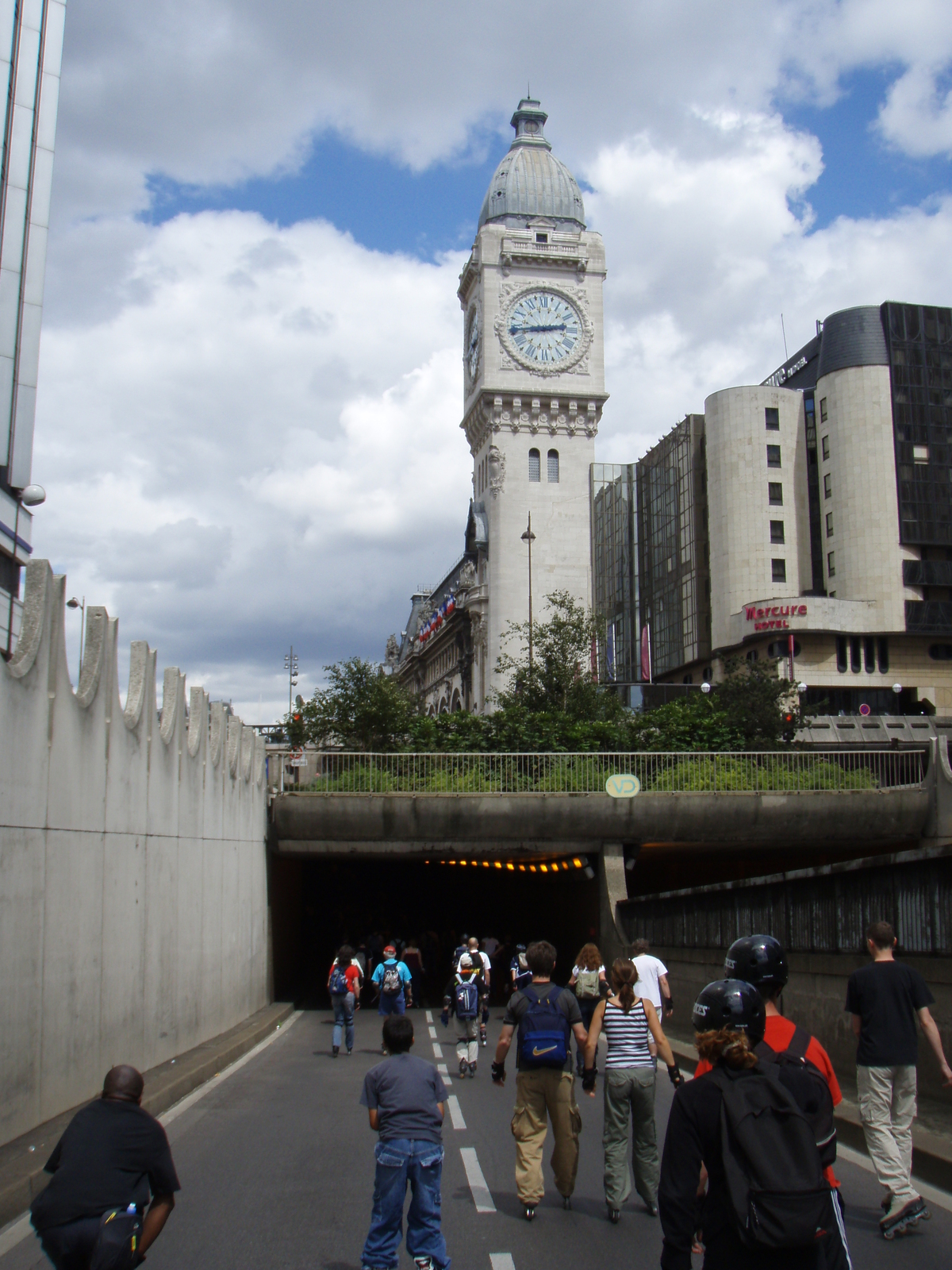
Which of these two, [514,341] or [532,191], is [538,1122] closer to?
[514,341]

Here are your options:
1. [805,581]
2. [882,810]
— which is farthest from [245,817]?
[805,581]

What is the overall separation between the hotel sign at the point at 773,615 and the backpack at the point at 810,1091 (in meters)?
71.9

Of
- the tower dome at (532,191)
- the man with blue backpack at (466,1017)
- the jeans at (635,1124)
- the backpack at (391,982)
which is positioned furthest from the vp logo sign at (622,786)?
the tower dome at (532,191)

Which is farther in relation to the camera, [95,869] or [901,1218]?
[95,869]

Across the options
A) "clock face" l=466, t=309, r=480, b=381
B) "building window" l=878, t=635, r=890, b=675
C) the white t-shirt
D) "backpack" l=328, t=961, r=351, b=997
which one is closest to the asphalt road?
the white t-shirt

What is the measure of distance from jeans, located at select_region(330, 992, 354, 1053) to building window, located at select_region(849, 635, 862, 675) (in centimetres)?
6173

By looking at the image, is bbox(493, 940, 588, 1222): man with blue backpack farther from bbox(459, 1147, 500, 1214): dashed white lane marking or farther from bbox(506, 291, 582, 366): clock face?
bbox(506, 291, 582, 366): clock face

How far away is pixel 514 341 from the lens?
8750 centimetres

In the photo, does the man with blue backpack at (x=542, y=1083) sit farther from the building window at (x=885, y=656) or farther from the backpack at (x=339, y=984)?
the building window at (x=885, y=656)

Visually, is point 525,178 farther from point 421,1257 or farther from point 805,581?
point 421,1257

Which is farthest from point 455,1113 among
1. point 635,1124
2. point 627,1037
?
point 627,1037

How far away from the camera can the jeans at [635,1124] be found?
799cm

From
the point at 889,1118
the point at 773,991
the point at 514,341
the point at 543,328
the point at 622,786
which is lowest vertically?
the point at 889,1118

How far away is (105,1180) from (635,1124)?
4.48 meters
